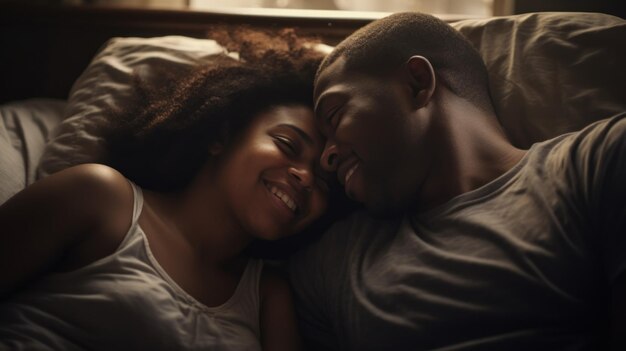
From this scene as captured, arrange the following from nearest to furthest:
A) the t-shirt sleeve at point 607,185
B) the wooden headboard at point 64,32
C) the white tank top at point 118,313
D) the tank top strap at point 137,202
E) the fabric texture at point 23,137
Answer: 1. the t-shirt sleeve at point 607,185
2. the white tank top at point 118,313
3. the tank top strap at point 137,202
4. the fabric texture at point 23,137
5. the wooden headboard at point 64,32

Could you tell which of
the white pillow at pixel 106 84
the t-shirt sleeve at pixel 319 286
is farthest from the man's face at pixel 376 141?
the white pillow at pixel 106 84

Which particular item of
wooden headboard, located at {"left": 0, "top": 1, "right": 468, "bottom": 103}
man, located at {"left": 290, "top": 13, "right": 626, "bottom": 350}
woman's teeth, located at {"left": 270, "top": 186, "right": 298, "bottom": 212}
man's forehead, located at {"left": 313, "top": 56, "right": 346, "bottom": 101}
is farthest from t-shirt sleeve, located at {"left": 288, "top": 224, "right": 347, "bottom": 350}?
wooden headboard, located at {"left": 0, "top": 1, "right": 468, "bottom": 103}

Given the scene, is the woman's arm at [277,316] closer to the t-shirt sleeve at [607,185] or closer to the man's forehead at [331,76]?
the man's forehead at [331,76]

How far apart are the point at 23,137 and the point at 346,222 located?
2.47 feet

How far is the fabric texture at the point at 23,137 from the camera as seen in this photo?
1.22 meters

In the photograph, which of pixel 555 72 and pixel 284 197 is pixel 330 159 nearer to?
pixel 284 197

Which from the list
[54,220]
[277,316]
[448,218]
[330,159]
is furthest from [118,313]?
[448,218]

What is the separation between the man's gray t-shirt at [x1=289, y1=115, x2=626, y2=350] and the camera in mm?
843

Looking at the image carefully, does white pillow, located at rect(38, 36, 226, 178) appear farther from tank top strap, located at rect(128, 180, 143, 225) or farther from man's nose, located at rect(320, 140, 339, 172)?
man's nose, located at rect(320, 140, 339, 172)

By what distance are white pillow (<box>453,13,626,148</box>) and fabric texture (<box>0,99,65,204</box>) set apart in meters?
0.99

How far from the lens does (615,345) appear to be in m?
0.78

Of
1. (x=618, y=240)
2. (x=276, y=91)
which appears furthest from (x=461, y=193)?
(x=276, y=91)

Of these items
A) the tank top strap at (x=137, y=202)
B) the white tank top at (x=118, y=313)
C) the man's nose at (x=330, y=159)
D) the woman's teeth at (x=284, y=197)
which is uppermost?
the man's nose at (x=330, y=159)

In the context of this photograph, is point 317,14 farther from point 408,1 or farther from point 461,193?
point 461,193
